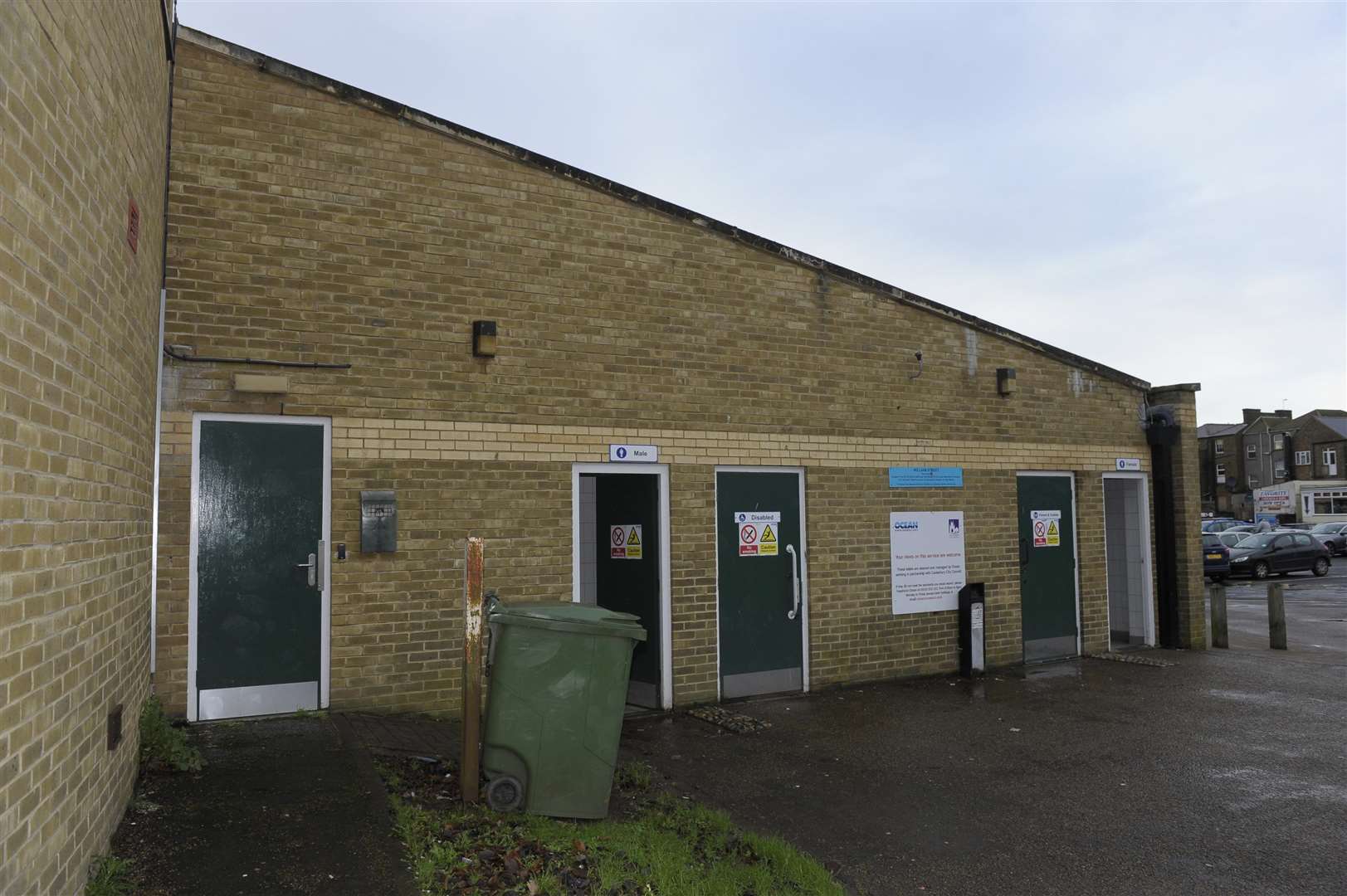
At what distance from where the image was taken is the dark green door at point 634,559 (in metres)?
8.82

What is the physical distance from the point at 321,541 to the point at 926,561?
644 centimetres

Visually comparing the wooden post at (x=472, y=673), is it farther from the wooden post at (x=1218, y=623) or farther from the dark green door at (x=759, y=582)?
the wooden post at (x=1218, y=623)

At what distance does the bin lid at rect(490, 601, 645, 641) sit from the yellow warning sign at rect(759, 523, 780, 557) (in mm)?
3919

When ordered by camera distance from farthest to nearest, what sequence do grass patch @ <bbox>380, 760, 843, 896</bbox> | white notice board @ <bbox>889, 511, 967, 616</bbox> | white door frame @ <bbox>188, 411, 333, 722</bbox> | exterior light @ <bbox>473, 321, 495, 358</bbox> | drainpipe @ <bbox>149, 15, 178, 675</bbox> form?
white notice board @ <bbox>889, 511, 967, 616</bbox>
exterior light @ <bbox>473, 321, 495, 358</bbox>
white door frame @ <bbox>188, 411, 333, 722</bbox>
drainpipe @ <bbox>149, 15, 178, 675</bbox>
grass patch @ <bbox>380, 760, 843, 896</bbox>

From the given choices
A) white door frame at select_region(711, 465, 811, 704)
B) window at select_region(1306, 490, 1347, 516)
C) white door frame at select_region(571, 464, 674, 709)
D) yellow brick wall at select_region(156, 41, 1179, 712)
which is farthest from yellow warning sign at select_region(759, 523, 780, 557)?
window at select_region(1306, 490, 1347, 516)

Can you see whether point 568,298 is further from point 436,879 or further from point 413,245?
point 436,879

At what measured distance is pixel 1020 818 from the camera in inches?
228

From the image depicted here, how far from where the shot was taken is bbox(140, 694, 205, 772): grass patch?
17.6 feet

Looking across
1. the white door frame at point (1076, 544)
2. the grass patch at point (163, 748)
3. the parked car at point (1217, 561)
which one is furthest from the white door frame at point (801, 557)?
the parked car at point (1217, 561)

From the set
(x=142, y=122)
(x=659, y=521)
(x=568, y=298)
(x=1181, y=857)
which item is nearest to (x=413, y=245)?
(x=568, y=298)

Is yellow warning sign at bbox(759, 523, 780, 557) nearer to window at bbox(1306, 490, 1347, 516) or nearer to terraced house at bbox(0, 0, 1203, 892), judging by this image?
terraced house at bbox(0, 0, 1203, 892)

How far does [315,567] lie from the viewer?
7117mm

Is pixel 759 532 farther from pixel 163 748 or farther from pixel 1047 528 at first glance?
pixel 163 748

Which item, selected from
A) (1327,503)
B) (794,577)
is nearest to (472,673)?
(794,577)
